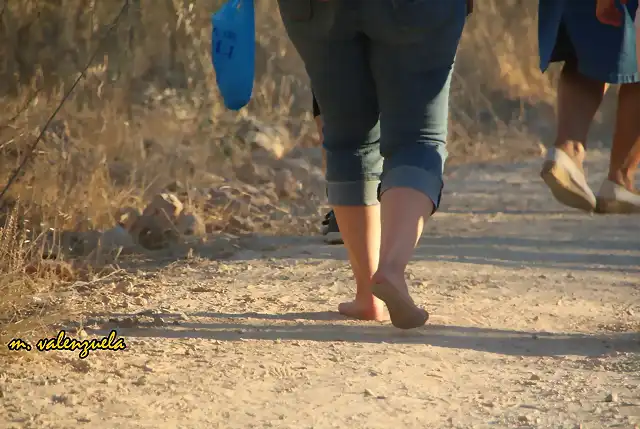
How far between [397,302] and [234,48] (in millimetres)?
962

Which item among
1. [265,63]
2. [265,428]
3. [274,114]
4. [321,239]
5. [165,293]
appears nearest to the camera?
[265,428]

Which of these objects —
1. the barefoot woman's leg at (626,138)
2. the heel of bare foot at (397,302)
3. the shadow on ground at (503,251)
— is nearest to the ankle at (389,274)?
the heel of bare foot at (397,302)

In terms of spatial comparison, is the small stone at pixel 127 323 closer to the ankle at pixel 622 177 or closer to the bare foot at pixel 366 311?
the bare foot at pixel 366 311

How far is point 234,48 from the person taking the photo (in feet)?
10.3

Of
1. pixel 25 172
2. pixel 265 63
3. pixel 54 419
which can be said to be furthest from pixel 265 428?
pixel 265 63

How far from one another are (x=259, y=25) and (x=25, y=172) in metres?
4.55

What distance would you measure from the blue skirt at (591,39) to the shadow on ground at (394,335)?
1.52 meters

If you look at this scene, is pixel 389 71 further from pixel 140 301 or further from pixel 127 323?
pixel 140 301

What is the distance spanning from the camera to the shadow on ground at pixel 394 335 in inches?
120

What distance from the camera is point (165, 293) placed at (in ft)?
12.2

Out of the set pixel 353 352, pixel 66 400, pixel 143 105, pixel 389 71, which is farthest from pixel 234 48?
pixel 143 105

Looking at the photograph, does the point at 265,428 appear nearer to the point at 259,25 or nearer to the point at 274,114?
the point at 274,114

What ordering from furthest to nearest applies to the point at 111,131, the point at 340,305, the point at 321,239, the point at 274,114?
the point at 274,114
the point at 111,131
the point at 321,239
the point at 340,305

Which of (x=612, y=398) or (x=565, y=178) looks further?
(x=565, y=178)
